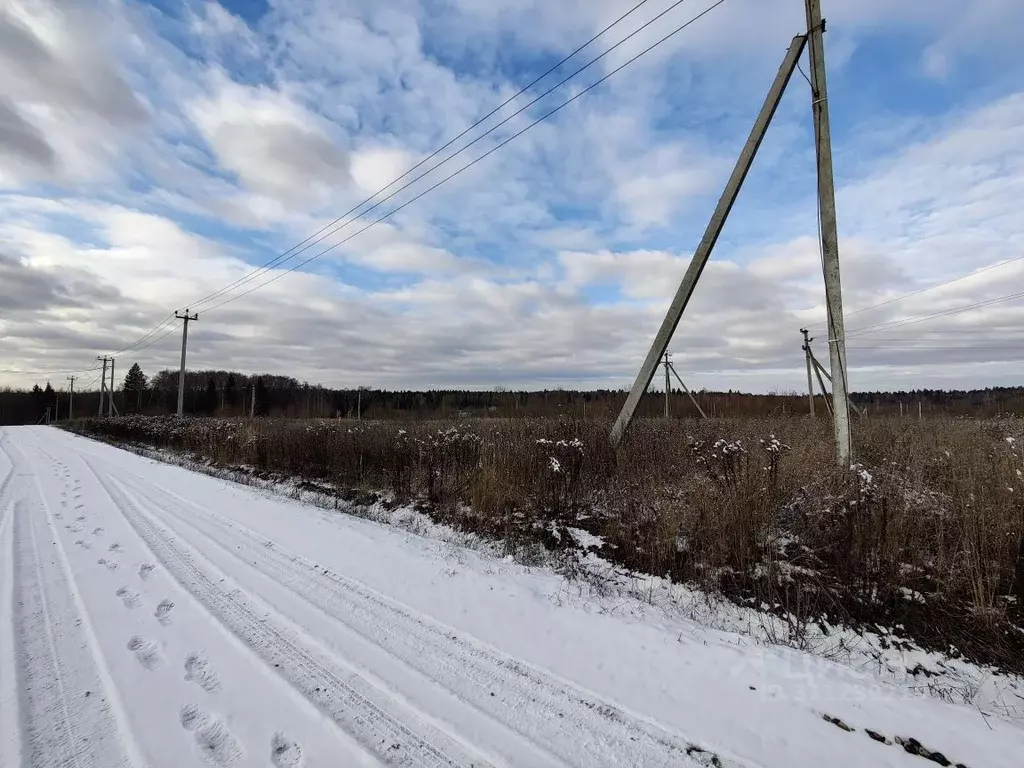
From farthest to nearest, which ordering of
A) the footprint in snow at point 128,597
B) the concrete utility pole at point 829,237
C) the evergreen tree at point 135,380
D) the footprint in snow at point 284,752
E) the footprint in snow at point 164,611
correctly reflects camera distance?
the evergreen tree at point 135,380 < the concrete utility pole at point 829,237 < the footprint in snow at point 128,597 < the footprint in snow at point 164,611 < the footprint in snow at point 284,752

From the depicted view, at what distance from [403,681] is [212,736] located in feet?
3.21

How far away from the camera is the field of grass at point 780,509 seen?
386 cm

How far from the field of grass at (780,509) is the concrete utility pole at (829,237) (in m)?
0.62

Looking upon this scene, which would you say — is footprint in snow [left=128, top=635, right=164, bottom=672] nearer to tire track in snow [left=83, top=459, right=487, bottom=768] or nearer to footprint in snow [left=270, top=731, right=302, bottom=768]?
tire track in snow [left=83, top=459, right=487, bottom=768]

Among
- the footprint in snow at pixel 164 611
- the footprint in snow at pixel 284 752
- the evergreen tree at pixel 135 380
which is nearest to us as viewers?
the footprint in snow at pixel 284 752

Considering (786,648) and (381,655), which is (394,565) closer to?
(381,655)

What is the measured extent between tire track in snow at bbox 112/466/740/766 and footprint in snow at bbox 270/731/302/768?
0.85m

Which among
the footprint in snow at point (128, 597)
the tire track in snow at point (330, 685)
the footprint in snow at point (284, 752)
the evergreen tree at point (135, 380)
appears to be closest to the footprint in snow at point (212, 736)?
the footprint in snow at point (284, 752)

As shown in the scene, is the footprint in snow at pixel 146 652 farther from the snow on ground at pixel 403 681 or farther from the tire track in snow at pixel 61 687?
the tire track in snow at pixel 61 687

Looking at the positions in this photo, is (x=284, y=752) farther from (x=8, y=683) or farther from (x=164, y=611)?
(x=164, y=611)

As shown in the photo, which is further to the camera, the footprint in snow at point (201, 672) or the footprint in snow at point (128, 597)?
the footprint in snow at point (128, 597)

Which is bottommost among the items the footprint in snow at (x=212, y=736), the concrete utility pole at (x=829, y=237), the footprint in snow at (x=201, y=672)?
the footprint in snow at (x=212, y=736)

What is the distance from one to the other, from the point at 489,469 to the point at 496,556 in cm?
228

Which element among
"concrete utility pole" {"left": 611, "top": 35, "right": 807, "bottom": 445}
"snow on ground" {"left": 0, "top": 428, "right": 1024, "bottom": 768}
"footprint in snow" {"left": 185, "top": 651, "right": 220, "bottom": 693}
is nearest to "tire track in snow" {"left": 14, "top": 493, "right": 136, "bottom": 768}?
"snow on ground" {"left": 0, "top": 428, "right": 1024, "bottom": 768}
